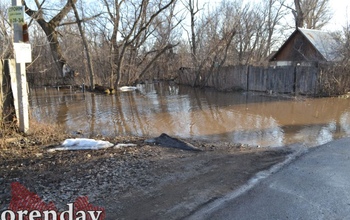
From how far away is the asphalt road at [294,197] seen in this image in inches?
122

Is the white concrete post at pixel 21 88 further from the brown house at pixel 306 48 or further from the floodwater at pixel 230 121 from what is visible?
the brown house at pixel 306 48

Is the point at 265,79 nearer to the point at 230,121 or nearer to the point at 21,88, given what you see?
the point at 230,121

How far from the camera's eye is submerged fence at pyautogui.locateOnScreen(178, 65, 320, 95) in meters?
15.7

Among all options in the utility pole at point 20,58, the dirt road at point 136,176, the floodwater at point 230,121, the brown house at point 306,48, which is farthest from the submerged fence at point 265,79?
the utility pole at point 20,58

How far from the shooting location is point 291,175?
4.27 m

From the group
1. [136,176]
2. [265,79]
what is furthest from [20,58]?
[265,79]

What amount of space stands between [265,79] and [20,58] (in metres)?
15.5

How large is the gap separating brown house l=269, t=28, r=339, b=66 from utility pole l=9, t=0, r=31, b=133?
19.5 m

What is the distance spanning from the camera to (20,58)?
5.89 meters

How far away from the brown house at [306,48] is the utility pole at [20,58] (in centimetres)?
1955

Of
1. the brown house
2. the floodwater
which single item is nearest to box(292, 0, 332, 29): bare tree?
the brown house

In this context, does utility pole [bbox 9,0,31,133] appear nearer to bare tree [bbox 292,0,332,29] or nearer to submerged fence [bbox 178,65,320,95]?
submerged fence [bbox 178,65,320,95]

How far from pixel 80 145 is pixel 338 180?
4706 millimetres

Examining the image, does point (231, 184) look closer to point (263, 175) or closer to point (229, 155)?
point (263, 175)
